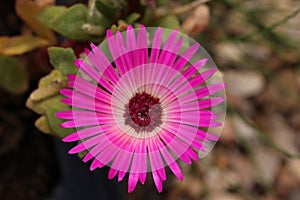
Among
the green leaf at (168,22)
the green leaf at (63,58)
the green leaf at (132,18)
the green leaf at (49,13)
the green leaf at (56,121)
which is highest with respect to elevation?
the green leaf at (49,13)

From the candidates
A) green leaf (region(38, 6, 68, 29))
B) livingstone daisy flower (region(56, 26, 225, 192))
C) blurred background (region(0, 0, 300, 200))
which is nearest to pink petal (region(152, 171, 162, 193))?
livingstone daisy flower (region(56, 26, 225, 192))

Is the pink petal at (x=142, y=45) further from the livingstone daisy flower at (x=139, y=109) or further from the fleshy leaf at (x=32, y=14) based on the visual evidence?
the fleshy leaf at (x=32, y=14)

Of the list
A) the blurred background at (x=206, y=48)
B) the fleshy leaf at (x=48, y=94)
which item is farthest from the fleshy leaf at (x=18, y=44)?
the fleshy leaf at (x=48, y=94)

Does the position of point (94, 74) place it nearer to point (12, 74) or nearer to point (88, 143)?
point (88, 143)

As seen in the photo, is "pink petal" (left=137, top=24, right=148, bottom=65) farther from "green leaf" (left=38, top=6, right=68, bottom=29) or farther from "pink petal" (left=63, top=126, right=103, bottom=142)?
"green leaf" (left=38, top=6, right=68, bottom=29)

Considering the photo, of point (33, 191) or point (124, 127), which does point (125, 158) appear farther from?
point (33, 191)

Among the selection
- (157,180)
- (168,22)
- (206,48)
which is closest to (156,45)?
(157,180)
